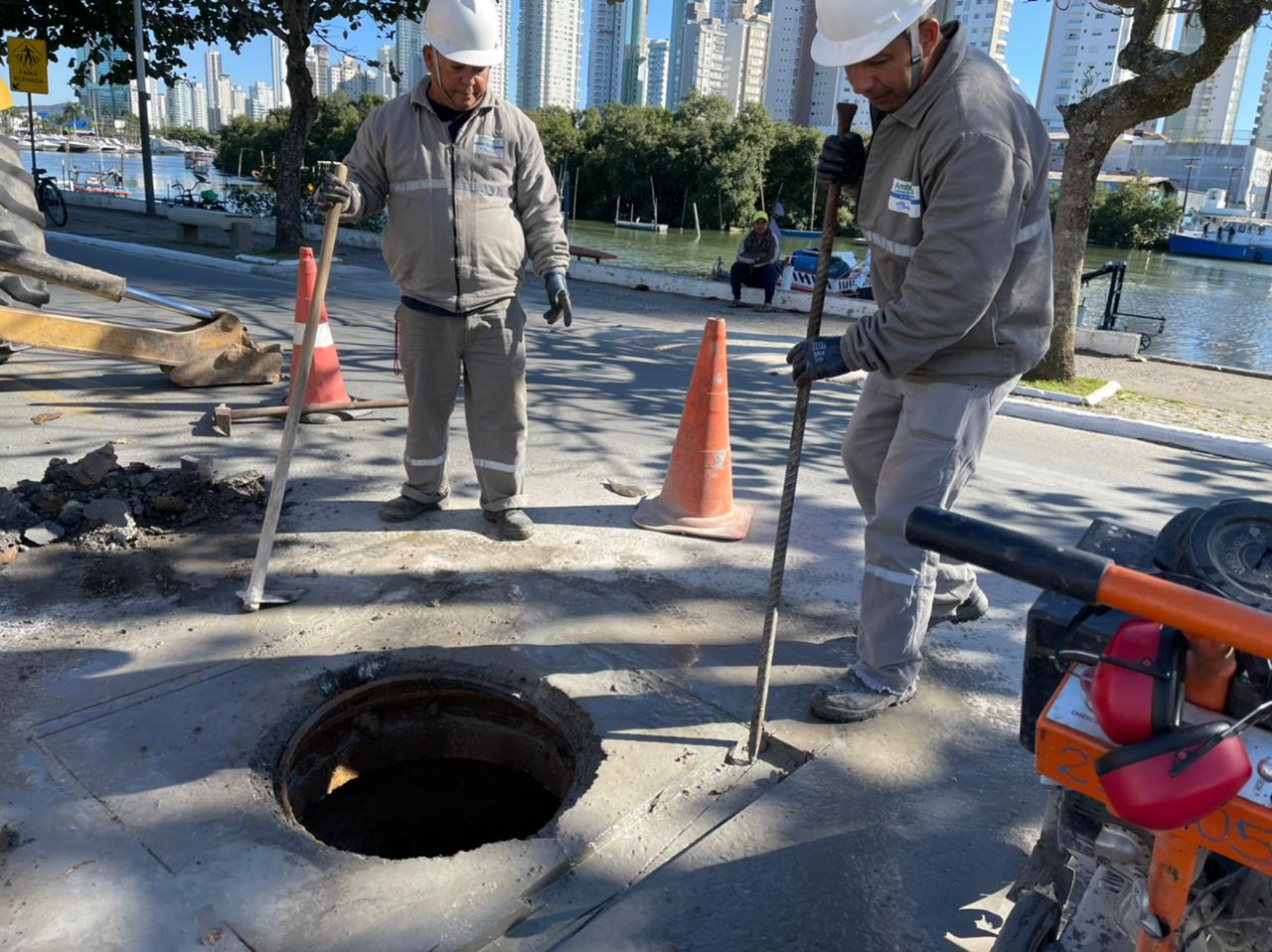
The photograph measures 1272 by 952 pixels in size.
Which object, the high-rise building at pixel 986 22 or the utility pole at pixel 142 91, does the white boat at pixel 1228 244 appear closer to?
the utility pole at pixel 142 91

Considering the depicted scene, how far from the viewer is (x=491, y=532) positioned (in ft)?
14.4

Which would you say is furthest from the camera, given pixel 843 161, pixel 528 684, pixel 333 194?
pixel 333 194

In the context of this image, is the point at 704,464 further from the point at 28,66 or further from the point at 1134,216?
the point at 1134,216

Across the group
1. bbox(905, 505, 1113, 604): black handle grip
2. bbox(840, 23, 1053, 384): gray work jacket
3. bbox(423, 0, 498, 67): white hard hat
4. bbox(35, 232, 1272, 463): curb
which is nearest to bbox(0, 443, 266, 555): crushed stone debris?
bbox(423, 0, 498, 67): white hard hat

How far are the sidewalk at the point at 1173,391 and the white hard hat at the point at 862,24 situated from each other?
6150 mm

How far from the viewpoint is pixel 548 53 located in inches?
6467

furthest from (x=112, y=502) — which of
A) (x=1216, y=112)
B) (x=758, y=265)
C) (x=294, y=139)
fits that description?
(x=1216, y=112)

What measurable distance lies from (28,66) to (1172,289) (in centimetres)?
4077

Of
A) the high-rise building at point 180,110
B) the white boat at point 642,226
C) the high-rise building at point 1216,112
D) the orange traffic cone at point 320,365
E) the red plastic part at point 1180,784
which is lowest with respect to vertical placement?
the orange traffic cone at point 320,365

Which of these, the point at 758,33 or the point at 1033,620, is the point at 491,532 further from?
A: the point at 758,33

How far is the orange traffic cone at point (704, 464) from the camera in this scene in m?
4.55

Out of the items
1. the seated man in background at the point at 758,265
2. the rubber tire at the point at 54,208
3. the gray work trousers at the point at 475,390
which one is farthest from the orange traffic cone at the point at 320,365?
the rubber tire at the point at 54,208

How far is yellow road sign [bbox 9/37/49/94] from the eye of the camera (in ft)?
53.0

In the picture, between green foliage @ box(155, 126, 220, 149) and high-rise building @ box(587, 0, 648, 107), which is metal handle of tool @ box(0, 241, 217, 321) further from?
high-rise building @ box(587, 0, 648, 107)
